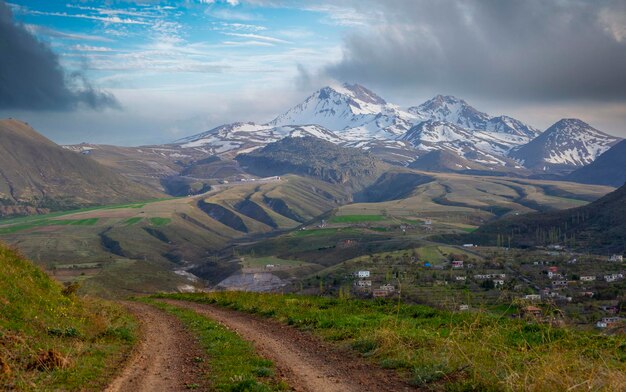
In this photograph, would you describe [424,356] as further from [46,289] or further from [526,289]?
[526,289]

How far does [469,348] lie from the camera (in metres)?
17.3

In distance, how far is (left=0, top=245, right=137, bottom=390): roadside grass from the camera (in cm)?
1612

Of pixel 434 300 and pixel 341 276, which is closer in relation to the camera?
pixel 434 300

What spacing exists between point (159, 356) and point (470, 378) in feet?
35.7

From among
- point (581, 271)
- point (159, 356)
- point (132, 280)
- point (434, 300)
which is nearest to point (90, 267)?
point (132, 280)

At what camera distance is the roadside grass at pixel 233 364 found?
15.5 m

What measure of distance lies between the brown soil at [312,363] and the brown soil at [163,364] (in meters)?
2.39

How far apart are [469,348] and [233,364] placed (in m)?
7.38

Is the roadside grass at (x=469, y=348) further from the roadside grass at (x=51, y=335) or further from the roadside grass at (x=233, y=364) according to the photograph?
the roadside grass at (x=51, y=335)

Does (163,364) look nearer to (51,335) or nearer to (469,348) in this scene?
(51,335)

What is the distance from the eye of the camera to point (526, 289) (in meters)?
110

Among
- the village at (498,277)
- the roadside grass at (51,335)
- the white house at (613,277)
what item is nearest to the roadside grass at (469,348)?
the roadside grass at (51,335)

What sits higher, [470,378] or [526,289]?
[470,378]

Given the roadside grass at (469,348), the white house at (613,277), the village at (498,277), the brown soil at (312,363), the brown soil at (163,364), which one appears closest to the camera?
the roadside grass at (469,348)
